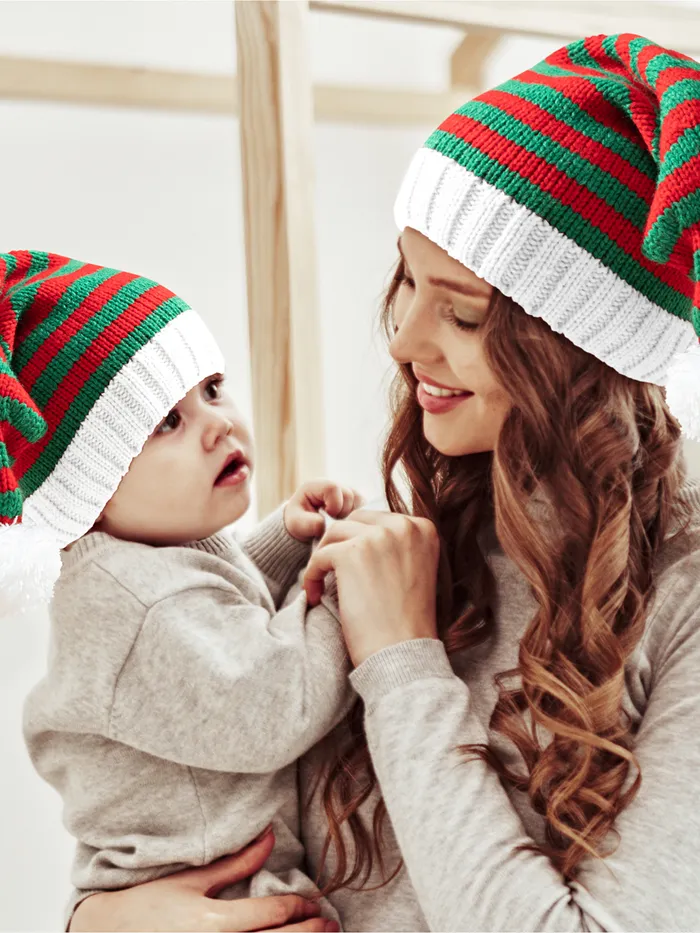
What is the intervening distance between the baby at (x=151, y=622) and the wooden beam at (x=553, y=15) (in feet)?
2.08

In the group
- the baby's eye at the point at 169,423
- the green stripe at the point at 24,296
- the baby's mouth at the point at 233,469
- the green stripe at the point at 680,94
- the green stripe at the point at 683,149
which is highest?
the green stripe at the point at 680,94

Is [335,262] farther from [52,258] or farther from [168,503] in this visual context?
[168,503]

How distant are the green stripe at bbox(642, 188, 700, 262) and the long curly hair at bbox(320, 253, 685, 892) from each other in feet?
0.52

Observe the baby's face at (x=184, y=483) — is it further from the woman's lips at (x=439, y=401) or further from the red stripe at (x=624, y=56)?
the red stripe at (x=624, y=56)

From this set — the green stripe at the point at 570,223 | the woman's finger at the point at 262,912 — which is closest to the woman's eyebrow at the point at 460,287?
the green stripe at the point at 570,223

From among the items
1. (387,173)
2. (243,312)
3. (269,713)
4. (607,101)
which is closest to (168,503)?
(269,713)

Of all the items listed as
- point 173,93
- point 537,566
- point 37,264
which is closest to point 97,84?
point 173,93

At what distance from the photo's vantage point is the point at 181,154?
177cm

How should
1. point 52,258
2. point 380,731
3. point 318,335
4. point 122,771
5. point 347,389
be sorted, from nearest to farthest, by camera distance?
point 380,731 → point 122,771 → point 52,258 → point 318,335 → point 347,389

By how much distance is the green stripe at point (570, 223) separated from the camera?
3.14 feet

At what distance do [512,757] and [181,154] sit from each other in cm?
129

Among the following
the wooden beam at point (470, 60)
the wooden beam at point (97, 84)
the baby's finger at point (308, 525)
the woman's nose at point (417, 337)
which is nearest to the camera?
the woman's nose at point (417, 337)

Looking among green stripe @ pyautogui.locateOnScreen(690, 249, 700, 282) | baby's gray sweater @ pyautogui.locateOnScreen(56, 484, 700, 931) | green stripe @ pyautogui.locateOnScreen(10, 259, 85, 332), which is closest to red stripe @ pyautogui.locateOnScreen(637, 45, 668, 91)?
green stripe @ pyautogui.locateOnScreen(690, 249, 700, 282)

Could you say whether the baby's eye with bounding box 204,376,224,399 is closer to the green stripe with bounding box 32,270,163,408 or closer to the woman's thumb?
the green stripe with bounding box 32,270,163,408
